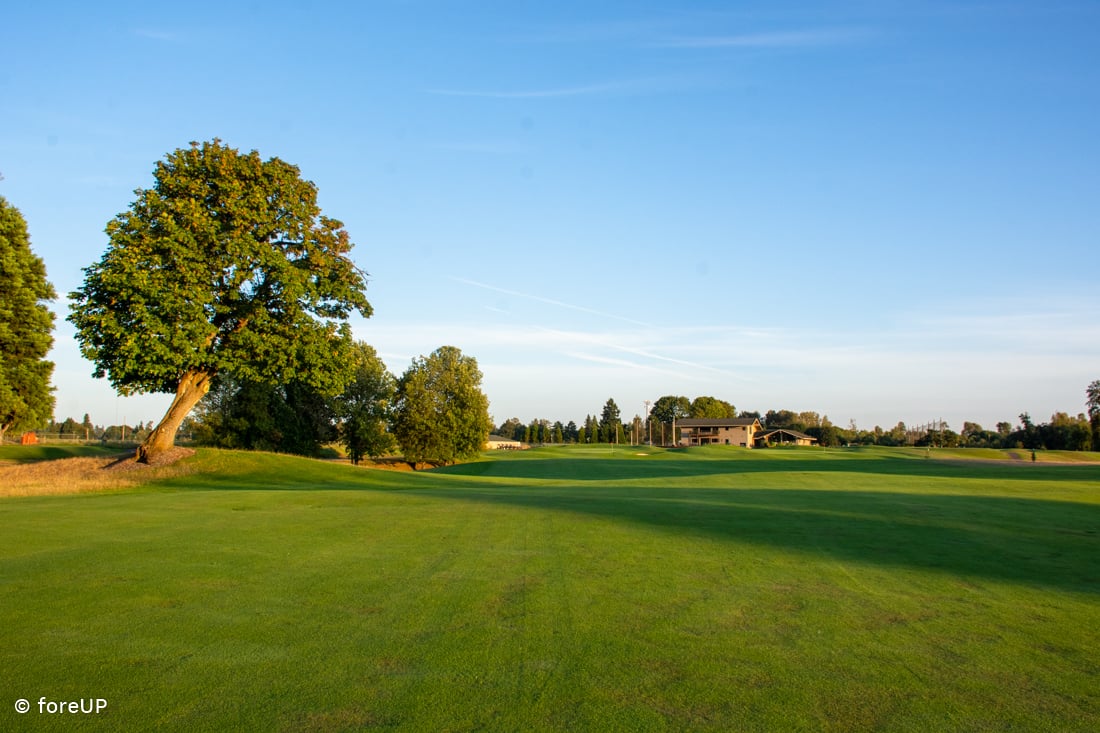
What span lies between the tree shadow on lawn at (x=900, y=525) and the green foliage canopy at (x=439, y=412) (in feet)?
137

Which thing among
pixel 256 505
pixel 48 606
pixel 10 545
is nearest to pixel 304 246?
pixel 256 505

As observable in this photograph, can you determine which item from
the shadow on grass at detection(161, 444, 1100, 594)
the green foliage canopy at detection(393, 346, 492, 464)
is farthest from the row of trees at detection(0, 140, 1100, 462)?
the green foliage canopy at detection(393, 346, 492, 464)

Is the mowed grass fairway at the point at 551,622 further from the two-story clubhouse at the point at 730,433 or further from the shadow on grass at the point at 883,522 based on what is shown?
the two-story clubhouse at the point at 730,433

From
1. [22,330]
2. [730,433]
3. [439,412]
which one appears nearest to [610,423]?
[730,433]

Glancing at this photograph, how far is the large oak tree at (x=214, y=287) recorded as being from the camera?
27.7 metres

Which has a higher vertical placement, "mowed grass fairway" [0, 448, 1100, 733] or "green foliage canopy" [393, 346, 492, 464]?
"green foliage canopy" [393, 346, 492, 464]

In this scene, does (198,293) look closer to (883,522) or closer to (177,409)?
(177,409)

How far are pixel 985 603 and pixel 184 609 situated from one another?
8.76m

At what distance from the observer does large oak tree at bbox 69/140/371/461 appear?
2766 cm

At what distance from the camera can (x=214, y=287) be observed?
2942 cm

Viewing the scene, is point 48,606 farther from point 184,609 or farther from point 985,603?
point 985,603

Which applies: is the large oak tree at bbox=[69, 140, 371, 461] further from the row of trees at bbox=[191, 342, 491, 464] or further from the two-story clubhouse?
the two-story clubhouse

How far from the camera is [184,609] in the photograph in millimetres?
7488

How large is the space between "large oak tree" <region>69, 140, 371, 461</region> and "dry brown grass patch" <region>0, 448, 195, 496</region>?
1180mm
